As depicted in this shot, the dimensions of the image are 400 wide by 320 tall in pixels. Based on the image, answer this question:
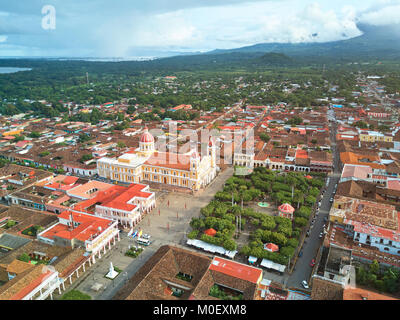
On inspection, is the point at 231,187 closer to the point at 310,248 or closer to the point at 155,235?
the point at 155,235

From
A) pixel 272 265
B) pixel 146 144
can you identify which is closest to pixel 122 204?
pixel 146 144

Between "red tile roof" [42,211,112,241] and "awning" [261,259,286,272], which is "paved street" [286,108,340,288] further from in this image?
"red tile roof" [42,211,112,241]

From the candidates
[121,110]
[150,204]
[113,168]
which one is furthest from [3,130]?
[150,204]

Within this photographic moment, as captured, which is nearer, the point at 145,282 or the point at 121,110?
the point at 145,282

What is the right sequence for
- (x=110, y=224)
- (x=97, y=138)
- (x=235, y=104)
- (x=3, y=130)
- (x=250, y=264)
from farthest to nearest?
(x=235, y=104) < (x=3, y=130) < (x=97, y=138) < (x=110, y=224) < (x=250, y=264)

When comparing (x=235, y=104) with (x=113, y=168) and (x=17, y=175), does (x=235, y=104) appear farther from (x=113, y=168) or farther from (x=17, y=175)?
(x=17, y=175)

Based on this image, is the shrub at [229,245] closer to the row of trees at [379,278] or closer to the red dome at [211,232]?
the red dome at [211,232]

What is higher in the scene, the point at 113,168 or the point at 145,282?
the point at 113,168
